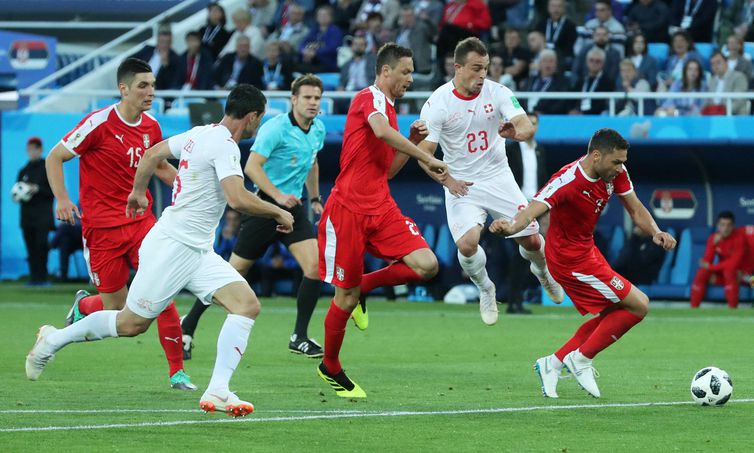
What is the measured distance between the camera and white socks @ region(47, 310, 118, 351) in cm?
952

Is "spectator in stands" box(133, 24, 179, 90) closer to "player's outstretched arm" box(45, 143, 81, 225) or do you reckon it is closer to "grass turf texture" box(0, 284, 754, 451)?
"grass turf texture" box(0, 284, 754, 451)

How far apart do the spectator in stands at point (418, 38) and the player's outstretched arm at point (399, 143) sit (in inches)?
500

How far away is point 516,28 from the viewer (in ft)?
76.0

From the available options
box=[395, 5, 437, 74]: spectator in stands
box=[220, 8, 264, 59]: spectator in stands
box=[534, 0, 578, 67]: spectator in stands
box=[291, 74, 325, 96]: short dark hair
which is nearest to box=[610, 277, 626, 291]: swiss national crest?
box=[291, 74, 325, 96]: short dark hair

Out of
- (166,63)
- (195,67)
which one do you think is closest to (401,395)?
(195,67)

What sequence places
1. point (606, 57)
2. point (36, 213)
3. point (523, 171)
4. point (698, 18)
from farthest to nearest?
point (36, 213)
point (698, 18)
point (606, 57)
point (523, 171)

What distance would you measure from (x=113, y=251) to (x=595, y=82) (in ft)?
38.9

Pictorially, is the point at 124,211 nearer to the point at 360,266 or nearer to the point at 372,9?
the point at 360,266

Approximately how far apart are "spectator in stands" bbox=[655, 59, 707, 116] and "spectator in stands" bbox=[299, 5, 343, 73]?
6180 mm

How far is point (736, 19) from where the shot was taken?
75.4 feet

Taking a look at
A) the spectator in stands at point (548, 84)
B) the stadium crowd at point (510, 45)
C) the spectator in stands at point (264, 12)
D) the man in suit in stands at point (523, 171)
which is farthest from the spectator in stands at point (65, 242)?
the man in suit in stands at point (523, 171)

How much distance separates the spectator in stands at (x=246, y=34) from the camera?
25125 mm

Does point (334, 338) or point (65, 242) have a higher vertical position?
point (334, 338)

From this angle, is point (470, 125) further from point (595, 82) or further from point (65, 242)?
point (65, 242)
